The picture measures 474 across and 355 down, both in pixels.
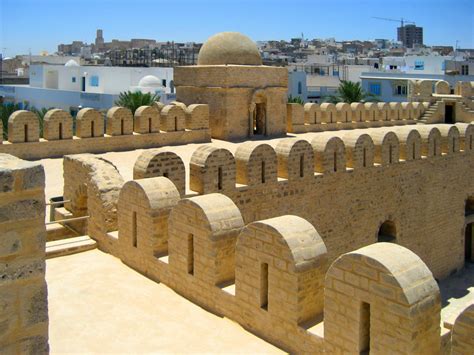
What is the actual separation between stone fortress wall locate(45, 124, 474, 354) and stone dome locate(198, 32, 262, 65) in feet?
13.5

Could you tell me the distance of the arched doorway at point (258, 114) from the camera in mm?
13062

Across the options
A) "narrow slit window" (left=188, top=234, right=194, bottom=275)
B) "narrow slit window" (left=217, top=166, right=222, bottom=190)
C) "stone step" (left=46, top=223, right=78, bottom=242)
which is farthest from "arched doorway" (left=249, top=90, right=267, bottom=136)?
"narrow slit window" (left=188, top=234, right=194, bottom=275)

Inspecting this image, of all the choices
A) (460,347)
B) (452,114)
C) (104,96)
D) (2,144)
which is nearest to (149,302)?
(460,347)

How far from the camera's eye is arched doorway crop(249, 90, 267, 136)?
13.1 meters

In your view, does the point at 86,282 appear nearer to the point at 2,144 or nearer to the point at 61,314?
the point at 61,314

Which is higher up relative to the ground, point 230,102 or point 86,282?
point 230,102

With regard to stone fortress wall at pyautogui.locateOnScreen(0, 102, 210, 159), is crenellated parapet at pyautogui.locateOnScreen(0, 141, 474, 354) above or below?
below

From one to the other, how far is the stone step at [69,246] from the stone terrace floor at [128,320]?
1.51 feet

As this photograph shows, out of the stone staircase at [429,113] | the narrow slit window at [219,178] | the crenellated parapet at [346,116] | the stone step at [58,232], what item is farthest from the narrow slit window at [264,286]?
the stone staircase at [429,113]

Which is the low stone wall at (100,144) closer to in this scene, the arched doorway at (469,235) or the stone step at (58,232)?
the stone step at (58,232)

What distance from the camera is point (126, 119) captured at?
11.2 m

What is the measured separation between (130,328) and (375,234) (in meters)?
6.99

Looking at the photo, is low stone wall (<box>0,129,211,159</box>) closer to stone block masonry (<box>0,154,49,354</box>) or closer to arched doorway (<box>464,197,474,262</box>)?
arched doorway (<box>464,197,474,262</box>)

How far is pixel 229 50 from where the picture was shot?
13.2 meters
